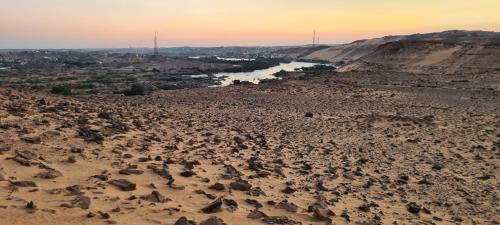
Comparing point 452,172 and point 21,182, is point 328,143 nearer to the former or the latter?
point 452,172

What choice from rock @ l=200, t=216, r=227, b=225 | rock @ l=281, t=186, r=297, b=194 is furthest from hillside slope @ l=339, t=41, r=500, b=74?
rock @ l=200, t=216, r=227, b=225

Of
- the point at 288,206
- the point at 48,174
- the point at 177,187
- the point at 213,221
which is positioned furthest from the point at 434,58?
the point at 213,221

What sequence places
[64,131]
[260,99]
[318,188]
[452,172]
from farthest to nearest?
[260,99] < [64,131] < [452,172] < [318,188]

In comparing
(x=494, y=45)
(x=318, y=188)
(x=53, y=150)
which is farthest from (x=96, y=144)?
(x=494, y=45)

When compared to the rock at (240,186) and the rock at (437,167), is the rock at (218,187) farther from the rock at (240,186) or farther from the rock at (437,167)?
the rock at (437,167)

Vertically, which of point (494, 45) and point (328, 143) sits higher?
point (494, 45)

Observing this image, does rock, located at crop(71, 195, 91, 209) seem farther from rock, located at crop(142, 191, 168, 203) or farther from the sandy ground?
rock, located at crop(142, 191, 168, 203)
